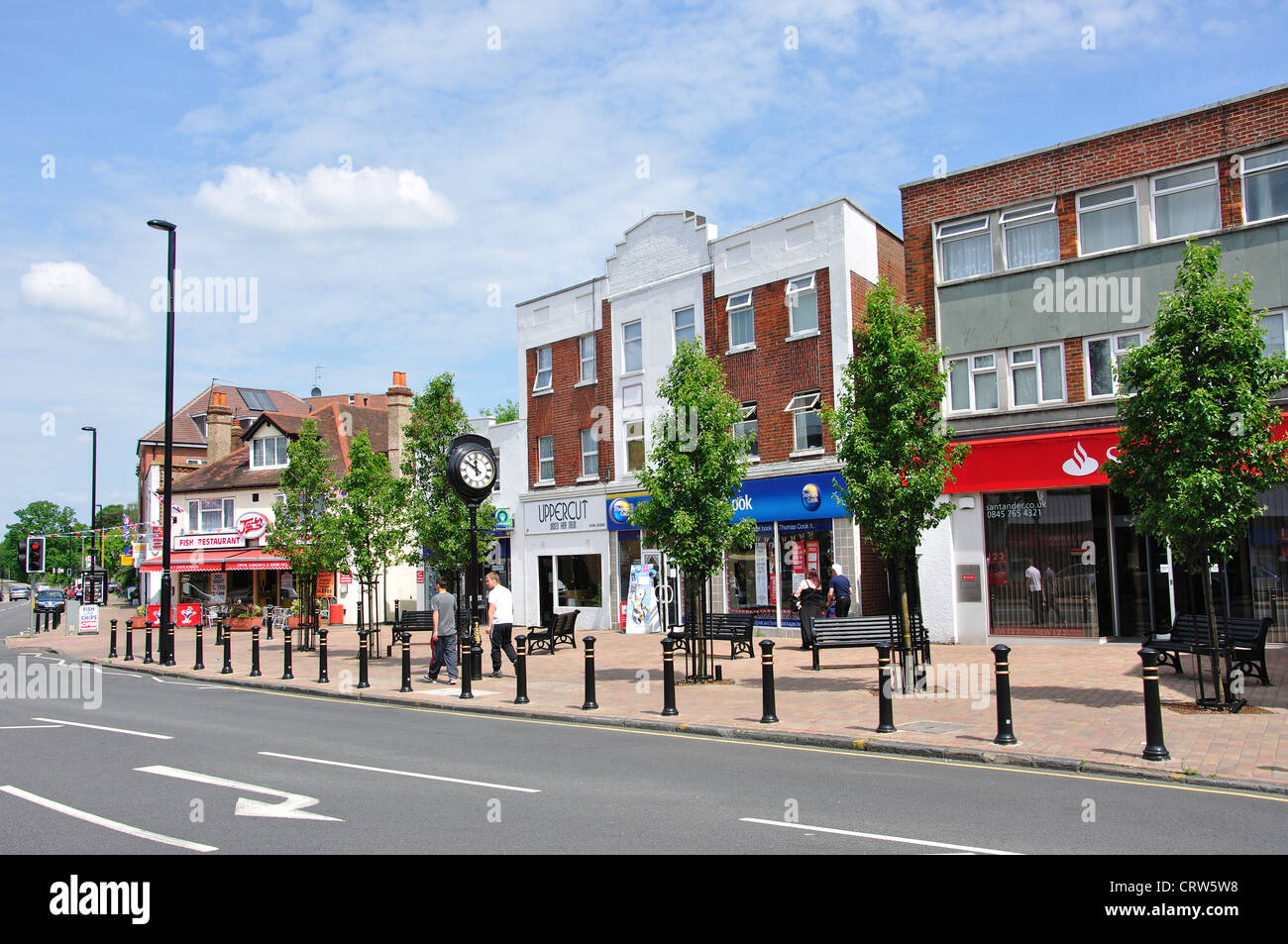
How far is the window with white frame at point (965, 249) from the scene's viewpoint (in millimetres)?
22500

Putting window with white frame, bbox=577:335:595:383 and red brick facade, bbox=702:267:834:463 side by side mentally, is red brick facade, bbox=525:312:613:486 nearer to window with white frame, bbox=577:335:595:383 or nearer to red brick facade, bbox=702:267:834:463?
window with white frame, bbox=577:335:595:383

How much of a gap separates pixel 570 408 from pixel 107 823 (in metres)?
24.4

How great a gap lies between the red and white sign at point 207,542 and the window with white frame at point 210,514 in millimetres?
525

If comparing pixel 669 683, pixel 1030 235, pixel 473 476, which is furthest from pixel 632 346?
pixel 669 683

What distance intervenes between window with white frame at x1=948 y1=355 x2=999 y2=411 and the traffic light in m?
30.2

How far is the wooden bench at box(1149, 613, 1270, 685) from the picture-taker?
13.2 metres

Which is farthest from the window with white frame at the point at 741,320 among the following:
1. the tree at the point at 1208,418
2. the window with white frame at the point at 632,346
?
the tree at the point at 1208,418

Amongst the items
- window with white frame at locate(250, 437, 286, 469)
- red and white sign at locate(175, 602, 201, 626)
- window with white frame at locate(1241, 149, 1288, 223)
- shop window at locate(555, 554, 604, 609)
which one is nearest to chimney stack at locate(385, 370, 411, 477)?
window with white frame at locate(250, 437, 286, 469)

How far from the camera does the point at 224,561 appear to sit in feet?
143

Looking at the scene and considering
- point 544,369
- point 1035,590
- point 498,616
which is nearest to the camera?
point 498,616

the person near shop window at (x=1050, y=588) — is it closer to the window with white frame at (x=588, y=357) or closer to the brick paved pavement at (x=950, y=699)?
the brick paved pavement at (x=950, y=699)

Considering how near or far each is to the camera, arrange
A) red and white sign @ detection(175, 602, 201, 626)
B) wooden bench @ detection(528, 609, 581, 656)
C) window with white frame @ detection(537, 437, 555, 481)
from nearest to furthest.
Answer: wooden bench @ detection(528, 609, 581, 656) < window with white frame @ detection(537, 437, 555, 481) < red and white sign @ detection(175, 602, 201, 626)

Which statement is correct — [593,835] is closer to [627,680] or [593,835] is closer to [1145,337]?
[627,680]

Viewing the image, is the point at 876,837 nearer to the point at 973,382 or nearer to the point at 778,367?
the point at 973,382
